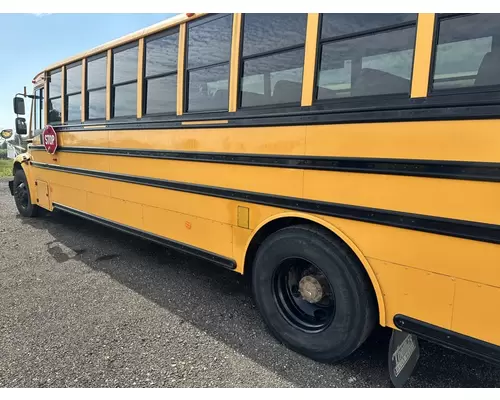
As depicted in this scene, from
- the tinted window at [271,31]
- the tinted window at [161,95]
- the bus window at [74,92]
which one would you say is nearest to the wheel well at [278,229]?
the tinted window at [271,31]

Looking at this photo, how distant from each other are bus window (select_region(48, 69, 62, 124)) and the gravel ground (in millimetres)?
1999

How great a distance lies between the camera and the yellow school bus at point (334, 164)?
161 centimetres

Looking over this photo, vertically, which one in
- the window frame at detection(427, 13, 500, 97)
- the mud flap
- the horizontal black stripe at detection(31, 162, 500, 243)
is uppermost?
the window frame at detection(427, 13, 500, 97)

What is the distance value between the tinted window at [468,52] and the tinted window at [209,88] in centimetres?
140

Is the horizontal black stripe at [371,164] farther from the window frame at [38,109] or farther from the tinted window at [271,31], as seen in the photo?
the window frame at [38,109]

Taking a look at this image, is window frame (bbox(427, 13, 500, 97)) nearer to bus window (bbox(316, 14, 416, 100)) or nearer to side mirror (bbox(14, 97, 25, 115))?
bus window (bbox(316, 14, 416, 100))

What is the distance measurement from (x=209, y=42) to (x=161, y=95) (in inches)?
27.8

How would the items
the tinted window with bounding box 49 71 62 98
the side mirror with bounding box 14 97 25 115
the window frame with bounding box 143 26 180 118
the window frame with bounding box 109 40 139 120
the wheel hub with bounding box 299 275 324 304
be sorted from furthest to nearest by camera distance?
the side mirror with bounding box 14 97 25 115 < the tinted window with bounding box 49 71 62 98 < the window frame with bounding box 109 40 139 120 < the window frame with bounding box 143 26 180 118 < the wheel hub with bounding box 299 275 324 304

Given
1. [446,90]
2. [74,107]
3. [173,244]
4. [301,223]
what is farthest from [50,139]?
[446,90]

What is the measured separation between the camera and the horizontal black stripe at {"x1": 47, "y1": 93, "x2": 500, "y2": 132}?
5.06 feet

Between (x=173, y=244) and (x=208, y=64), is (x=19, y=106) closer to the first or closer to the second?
(x=173, y=244)

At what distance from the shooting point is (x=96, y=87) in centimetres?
400

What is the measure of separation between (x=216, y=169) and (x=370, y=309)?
1420 mm

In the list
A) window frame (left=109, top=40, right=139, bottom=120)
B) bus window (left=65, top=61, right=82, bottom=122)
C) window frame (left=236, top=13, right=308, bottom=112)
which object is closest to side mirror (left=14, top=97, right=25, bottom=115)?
bus window (left=65, top=61, right=82, bottom=122)
